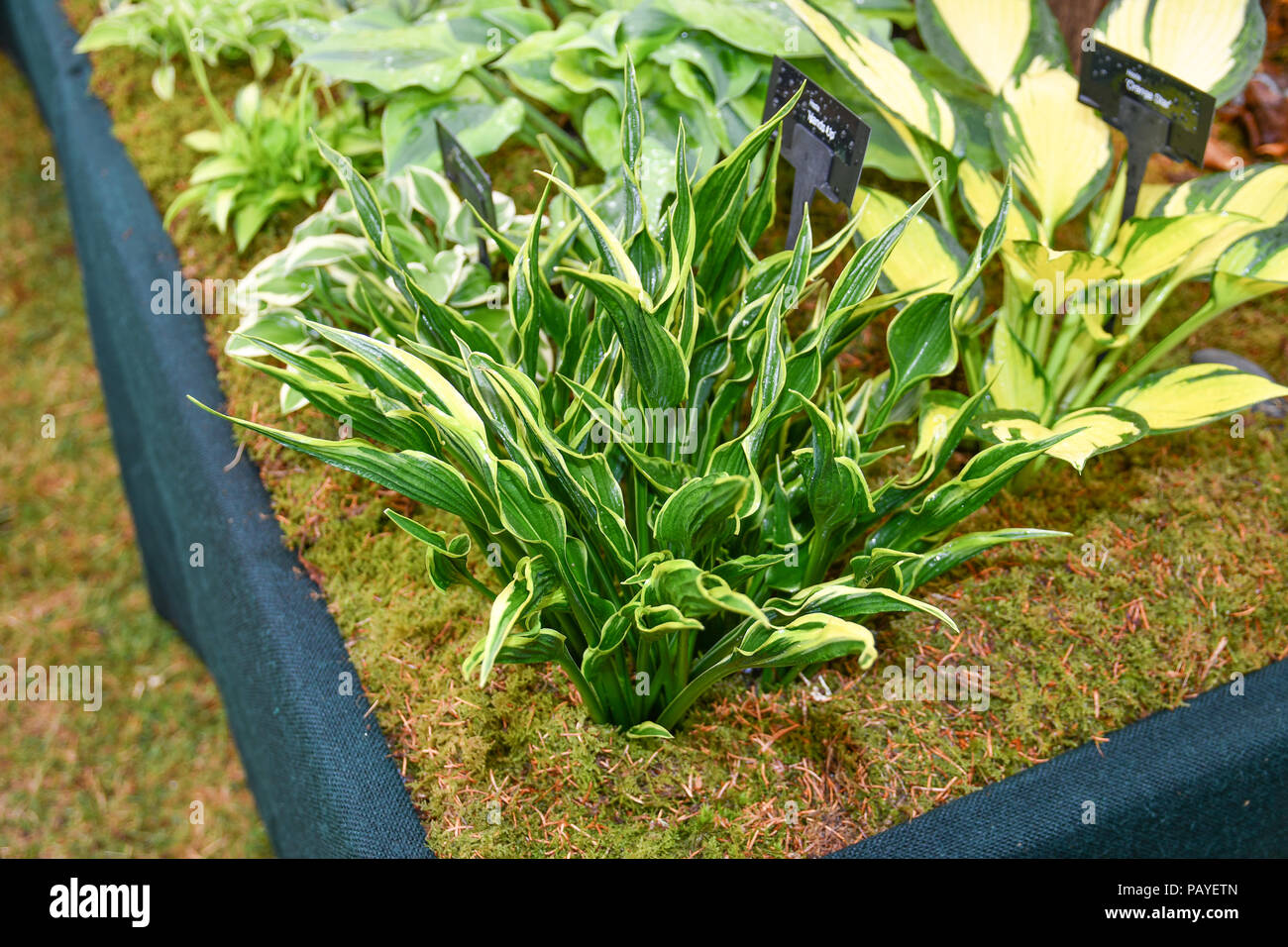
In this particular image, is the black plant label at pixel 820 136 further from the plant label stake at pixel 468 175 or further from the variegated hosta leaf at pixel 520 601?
the variegated hosta leaf at pixel 520 601

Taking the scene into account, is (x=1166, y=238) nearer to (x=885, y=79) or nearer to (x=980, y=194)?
(x=980, y=194)

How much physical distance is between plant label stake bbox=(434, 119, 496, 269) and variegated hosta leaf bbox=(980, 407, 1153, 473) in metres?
0.61

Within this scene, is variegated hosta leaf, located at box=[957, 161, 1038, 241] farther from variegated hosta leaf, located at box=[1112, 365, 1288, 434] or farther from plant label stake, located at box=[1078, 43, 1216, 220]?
variegated hosta leaf, located at box=[1112, 365, 1288, 434]

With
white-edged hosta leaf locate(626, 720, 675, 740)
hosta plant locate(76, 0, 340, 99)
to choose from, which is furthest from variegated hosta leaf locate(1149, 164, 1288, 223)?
hosta plant locate(76, 0, 340, 99)

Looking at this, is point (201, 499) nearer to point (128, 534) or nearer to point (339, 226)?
point (339, 226)

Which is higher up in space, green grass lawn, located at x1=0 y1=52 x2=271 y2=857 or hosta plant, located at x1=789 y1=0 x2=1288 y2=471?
hosta plant, located at x1=789 y1=0 x2=1288 y2=471

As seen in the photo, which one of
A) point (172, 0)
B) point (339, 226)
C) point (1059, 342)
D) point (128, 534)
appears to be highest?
point (172, 0)

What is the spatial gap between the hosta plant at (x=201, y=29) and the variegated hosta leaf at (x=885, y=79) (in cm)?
98

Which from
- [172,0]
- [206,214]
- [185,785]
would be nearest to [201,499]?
[206,214]

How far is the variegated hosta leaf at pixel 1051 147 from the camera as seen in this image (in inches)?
47.7

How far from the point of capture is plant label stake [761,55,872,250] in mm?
997

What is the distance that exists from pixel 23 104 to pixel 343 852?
2961 millimetres

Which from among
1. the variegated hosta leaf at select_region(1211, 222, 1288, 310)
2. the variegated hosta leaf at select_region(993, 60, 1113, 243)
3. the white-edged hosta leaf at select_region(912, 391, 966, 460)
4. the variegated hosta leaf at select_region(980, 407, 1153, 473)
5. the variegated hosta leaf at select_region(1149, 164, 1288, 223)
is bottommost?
the white-edged hosta leaf at select_region(912, 391, 966, 460)
